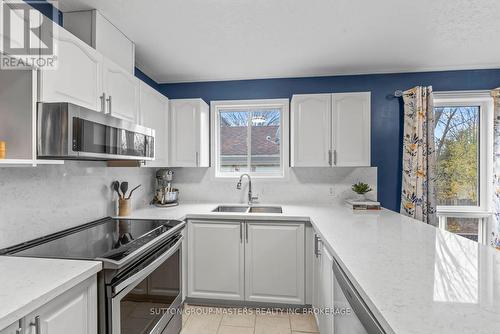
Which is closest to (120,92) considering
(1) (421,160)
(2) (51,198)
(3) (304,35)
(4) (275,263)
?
(2) (51,198)

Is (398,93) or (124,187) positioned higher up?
(398,93)

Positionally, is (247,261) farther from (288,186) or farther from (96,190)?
(96,190)

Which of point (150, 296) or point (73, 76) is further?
point (150, 296)

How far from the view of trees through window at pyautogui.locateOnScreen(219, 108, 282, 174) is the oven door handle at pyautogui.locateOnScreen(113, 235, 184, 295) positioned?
1.49m

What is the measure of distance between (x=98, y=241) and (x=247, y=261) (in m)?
1.28

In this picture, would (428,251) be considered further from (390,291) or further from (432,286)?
(390,291)

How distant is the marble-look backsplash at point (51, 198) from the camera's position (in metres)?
1.31

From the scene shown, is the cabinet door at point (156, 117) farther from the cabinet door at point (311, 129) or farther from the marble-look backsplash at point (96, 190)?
the cabinet door at point (311, 129)

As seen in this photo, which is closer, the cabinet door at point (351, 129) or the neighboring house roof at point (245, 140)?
the cabinet door at point (351, 129)

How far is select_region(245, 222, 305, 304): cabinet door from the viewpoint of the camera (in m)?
2.21

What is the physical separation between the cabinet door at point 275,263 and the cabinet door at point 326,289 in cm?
37

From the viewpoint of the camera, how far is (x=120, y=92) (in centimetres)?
179

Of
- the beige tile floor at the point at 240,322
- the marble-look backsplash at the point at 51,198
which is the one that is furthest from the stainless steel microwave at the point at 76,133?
the beige tile floor at the point at 240,322

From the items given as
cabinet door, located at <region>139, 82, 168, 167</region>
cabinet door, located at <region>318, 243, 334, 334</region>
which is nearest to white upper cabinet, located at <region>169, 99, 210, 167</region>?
cabinet door, located at <region>139, 82, 168, 167</region>
